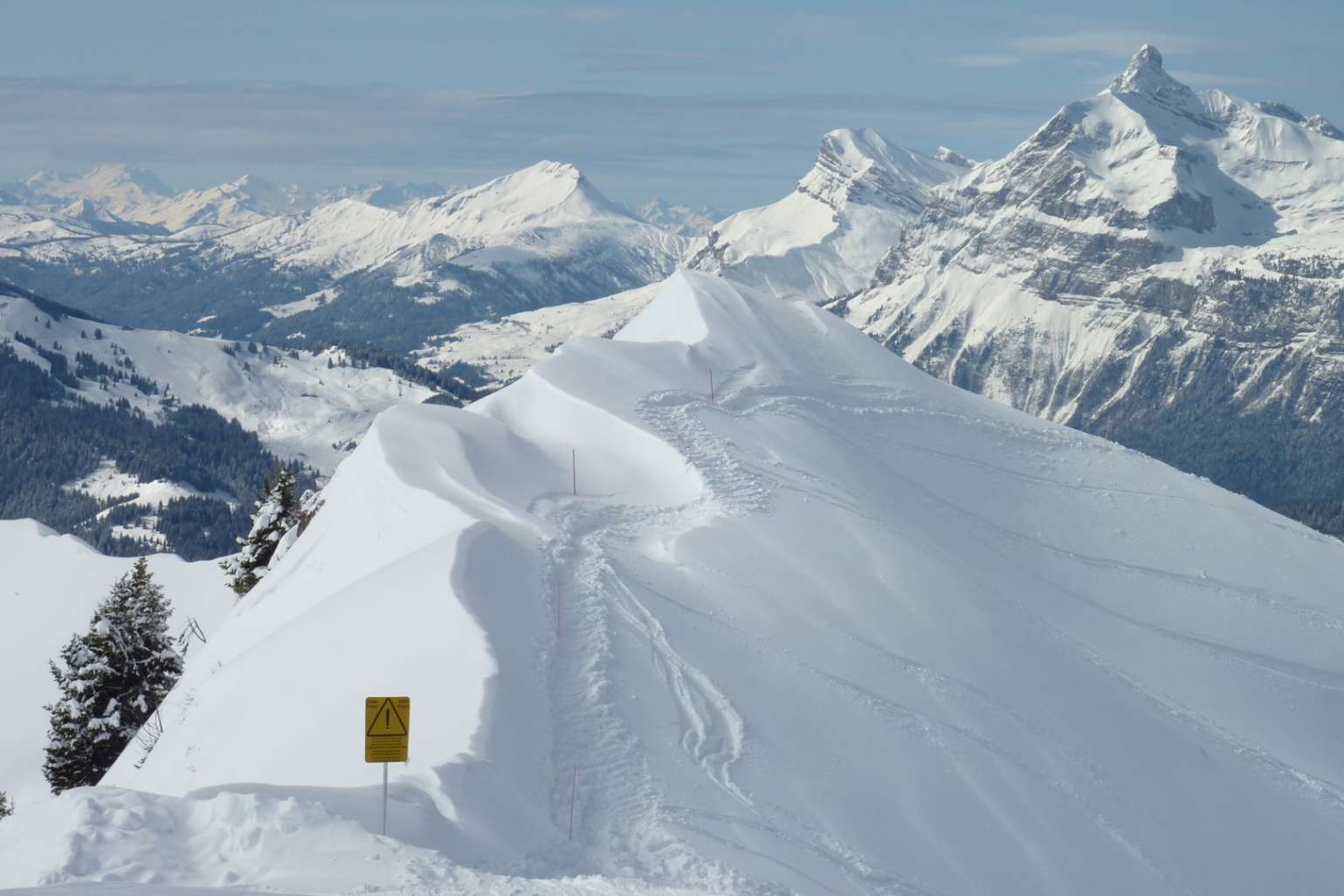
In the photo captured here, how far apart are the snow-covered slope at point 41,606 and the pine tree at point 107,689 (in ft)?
22.3

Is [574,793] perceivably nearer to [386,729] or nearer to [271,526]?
[386,729]

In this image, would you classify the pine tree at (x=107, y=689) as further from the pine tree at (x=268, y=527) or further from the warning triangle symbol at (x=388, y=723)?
the warning triangle symbol at (x=388, y=723)

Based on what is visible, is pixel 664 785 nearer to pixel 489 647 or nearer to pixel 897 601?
pixel 489 647

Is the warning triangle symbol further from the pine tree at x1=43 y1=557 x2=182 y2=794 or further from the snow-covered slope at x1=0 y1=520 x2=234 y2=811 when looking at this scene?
the snow-covered slope at x1=0 y1=520 x2=234 y2=811

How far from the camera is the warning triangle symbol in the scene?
66.7 ft

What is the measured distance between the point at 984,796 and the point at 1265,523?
93.2ft

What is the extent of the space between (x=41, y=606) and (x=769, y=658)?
214 feet

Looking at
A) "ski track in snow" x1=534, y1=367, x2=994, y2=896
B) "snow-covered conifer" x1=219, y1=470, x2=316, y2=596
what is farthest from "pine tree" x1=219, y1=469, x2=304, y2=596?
"ski track in snow" x1=534, y1=367, x2=994, y2=896

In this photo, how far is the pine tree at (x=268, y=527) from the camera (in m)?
55.4

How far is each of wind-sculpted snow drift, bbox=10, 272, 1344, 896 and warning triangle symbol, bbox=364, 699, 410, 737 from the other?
1.10 meters

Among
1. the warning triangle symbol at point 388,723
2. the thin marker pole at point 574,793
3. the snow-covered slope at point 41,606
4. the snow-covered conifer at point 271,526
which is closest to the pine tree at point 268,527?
the snow-covered conifer at point 271,526

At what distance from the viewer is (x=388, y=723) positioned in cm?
2044

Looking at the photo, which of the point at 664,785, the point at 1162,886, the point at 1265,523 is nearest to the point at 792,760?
the point at 664,785

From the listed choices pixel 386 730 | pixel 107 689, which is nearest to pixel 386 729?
pixel 386 730
